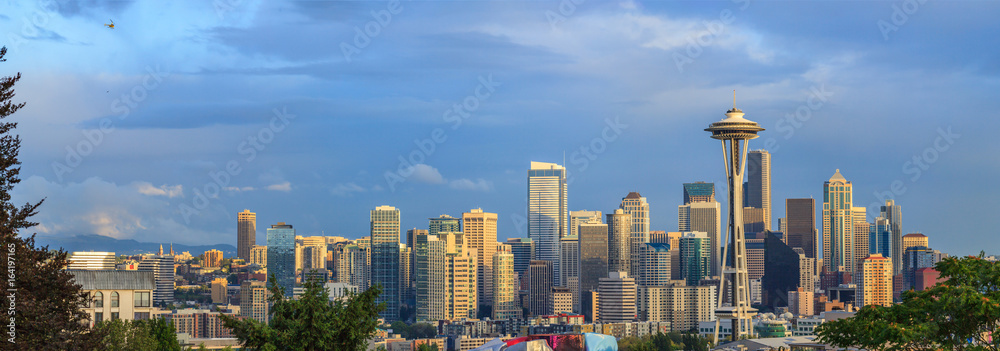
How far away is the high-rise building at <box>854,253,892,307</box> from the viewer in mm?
188875

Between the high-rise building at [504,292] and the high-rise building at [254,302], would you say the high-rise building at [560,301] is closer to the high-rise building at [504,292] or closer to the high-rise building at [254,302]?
the high-rise building at [504,292]

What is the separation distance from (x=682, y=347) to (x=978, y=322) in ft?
350

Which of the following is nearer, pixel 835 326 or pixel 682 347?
pixel 835 326

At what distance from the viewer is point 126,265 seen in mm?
179875

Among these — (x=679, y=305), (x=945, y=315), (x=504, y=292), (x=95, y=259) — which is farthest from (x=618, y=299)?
(x=945, y=315)

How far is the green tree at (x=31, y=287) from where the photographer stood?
46.6ft

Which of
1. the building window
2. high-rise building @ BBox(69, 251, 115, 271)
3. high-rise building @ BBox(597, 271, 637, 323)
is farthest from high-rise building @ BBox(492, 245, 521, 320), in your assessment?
the building window

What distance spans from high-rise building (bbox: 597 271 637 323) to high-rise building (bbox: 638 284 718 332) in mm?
2313

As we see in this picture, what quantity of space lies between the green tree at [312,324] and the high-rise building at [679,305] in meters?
159

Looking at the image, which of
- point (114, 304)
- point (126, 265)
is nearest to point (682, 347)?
point (114, 304)

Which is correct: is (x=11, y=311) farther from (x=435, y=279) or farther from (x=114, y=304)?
(x=435, y=279)

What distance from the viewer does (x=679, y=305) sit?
575 feet

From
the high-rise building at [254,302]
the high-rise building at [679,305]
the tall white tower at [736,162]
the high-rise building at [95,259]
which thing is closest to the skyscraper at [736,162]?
the tall white tower at [736,162]

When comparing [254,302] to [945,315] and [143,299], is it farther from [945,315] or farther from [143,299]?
[945,315]
